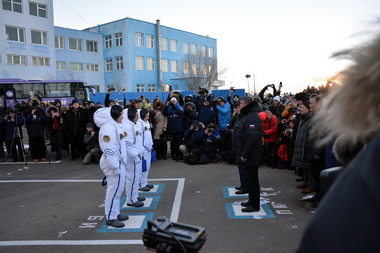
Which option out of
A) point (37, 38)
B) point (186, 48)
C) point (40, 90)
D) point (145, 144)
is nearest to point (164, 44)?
point (186, 48)

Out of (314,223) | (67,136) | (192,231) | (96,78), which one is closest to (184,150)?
(67,136)

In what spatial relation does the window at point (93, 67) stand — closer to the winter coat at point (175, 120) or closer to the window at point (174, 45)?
the window at point (174, 45)

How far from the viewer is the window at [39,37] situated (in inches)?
1414

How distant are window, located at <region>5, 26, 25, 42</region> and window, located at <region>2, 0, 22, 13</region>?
1.99 metres

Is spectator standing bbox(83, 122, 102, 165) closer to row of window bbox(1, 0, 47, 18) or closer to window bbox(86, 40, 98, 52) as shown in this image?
row of window bbox(1, 0, 47, 18)

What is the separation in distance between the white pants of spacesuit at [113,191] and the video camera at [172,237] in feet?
12.0

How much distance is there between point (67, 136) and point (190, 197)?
731cm

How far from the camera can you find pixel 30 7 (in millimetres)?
35625

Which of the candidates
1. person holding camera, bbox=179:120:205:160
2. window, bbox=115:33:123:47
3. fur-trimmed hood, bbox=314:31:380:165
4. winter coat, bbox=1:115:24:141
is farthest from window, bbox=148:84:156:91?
fur-trimmed hood, bbox=314:31:380:165

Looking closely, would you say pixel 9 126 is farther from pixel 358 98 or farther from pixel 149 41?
pixel 149 41

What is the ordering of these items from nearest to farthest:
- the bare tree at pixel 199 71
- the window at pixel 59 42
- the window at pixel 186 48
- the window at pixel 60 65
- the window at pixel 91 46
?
the window at pixel 59 42, the window at pixel 60 65, the window at pixel 91 46, the bare tree at pixel 199 71, the window at pixel 186 48

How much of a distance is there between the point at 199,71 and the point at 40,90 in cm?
2631

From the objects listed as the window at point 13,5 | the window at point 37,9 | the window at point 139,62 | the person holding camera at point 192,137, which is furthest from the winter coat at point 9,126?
the window at point 139,62

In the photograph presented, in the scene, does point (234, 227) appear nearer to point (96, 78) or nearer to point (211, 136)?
point (211, 136)
